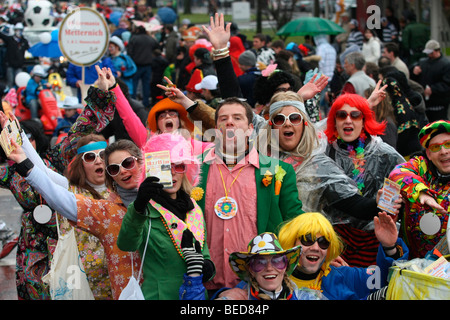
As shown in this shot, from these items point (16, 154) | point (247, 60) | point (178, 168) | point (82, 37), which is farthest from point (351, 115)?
point (247, 60)

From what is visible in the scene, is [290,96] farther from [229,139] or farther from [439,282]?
[439,282]

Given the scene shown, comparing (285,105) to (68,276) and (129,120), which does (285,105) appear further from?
(68,276)

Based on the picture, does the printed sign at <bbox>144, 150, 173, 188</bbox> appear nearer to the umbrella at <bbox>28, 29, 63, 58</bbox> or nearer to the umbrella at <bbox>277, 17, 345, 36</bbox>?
the umbrella at <bbox>277, 17, 345, 36</bbox>

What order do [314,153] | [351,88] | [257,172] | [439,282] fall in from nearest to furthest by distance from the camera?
[439,282] → [257,172] → [314,153] → [351,88]

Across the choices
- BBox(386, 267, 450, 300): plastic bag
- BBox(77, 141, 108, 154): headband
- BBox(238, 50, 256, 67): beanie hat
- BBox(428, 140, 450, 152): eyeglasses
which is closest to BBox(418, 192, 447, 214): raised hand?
BBox(428, 140, 450, 152): eyeglasses

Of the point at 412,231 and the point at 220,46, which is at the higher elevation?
the point at 220,46

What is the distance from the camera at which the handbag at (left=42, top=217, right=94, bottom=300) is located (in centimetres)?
441

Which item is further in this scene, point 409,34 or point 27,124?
point 409,34

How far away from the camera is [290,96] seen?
4859 mm

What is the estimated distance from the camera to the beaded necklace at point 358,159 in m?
4.77

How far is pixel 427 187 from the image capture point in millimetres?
4055

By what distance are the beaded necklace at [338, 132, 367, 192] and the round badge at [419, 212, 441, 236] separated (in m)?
0.66
